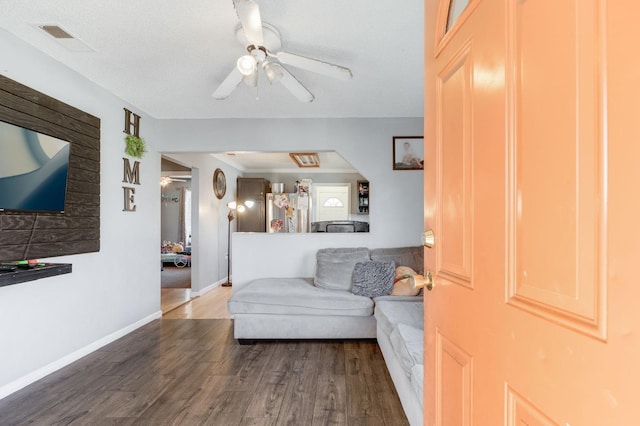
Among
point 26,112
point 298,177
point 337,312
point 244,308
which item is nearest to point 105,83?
point 26,112

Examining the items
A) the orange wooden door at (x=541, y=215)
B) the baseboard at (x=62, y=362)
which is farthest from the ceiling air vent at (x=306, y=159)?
the orange wooden door at (x=541, y=215)

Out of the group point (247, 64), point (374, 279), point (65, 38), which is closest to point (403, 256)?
point (374, 279)

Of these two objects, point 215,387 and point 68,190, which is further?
point 68,190

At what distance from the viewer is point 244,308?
3.34 m

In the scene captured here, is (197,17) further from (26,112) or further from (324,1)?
(26,112)

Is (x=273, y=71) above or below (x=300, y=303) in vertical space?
above

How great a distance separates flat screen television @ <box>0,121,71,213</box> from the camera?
2.23 metres

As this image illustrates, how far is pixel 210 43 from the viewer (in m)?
2.43

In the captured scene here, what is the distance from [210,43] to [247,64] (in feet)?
1.83

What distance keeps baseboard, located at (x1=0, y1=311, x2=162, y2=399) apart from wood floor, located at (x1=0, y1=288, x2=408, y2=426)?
5 cm

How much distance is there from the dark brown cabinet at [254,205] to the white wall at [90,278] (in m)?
3.00

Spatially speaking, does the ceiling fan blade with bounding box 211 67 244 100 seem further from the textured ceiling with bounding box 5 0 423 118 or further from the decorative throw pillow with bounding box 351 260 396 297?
the decorative throw pillow with bounding box 351 260 396 297

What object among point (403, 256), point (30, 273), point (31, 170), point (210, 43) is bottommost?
point (403, 256)

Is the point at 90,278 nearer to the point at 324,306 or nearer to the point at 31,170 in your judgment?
the point at 31,170
